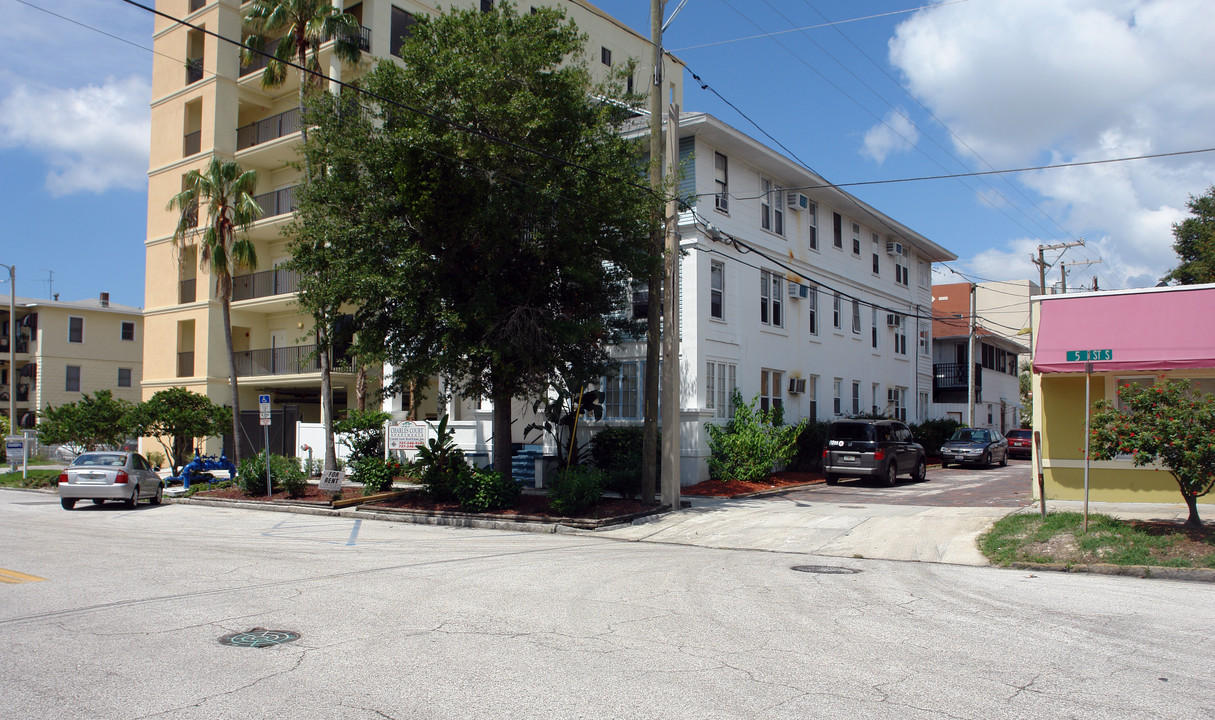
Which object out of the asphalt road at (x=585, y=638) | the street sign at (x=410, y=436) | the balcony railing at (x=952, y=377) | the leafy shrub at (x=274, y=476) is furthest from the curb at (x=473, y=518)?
the balcony railing at (x=952, y=377)

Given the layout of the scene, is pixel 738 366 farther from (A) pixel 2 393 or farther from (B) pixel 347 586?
(A) pixel 2 393

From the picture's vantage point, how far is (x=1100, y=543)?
1153 cm

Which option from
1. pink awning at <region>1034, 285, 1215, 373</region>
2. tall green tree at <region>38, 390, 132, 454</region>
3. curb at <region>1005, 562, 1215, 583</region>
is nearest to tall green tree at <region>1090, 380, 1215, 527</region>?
curb at <region>1005, 562, 1215, 583</region>

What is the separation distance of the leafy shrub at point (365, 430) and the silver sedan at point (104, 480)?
5.31m

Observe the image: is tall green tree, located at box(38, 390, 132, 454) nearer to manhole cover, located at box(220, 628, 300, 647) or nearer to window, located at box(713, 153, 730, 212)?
window, located at box(713, 153, 730, 212)

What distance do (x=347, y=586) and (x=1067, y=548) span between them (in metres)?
9.80

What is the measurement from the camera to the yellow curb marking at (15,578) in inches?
381

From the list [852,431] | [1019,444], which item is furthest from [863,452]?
[1019,444]

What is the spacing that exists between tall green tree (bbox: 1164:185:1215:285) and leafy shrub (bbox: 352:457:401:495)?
35228 mm

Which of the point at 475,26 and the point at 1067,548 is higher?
the point at 475,26

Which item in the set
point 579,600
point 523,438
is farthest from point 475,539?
point 523,438

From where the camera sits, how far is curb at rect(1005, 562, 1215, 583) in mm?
10352

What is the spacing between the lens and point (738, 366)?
2428 centimetres

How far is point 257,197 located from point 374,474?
61.3 feet
